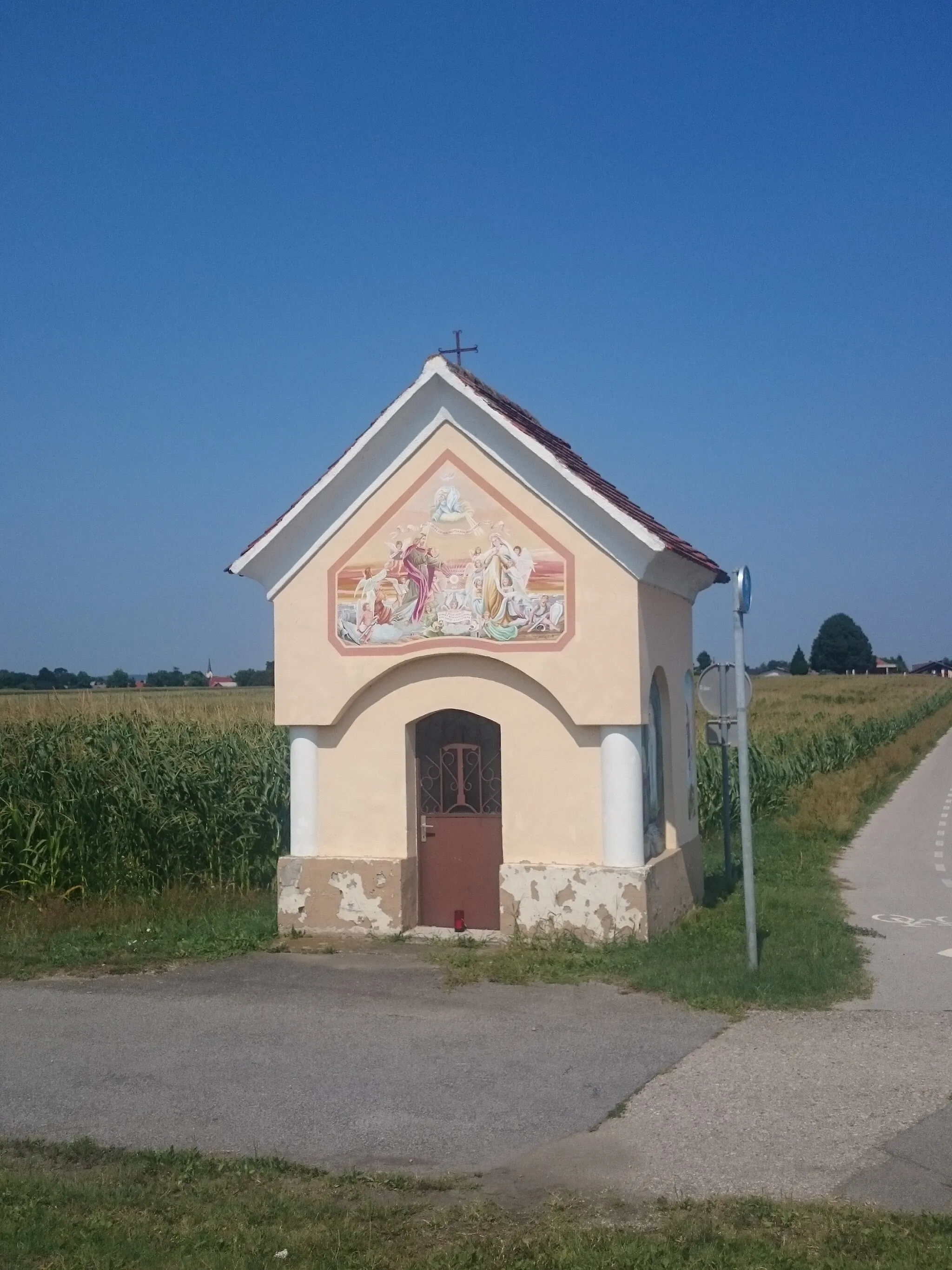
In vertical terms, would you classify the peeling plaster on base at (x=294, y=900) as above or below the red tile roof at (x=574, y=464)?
below

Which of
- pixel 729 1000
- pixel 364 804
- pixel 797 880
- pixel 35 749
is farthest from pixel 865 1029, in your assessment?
pixel 35 749

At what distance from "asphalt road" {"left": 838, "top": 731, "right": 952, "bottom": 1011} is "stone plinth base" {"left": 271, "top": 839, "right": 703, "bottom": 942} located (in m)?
2.10

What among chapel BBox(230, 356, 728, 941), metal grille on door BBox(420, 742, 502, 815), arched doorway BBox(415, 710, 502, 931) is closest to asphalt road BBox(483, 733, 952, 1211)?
chapel BBox(230, 356, 728, 941)

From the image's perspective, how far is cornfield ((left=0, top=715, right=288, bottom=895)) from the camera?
15633 millimetres

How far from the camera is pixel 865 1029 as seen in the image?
9.32 m

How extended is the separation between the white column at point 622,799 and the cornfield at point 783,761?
6339 mm

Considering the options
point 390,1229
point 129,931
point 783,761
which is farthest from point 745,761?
point 783,761

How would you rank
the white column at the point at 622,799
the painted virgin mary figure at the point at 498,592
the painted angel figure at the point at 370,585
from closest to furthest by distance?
the white column at the point at 622,799, the painted virgin mary figure at the point at 498,592, the painted angel figure at the point at 370,585

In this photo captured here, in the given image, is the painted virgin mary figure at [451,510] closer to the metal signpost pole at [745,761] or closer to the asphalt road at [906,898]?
the metal signpost pole at [745,761]

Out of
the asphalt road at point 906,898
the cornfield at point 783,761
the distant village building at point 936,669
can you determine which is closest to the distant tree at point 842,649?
the distant village building at point 936,669

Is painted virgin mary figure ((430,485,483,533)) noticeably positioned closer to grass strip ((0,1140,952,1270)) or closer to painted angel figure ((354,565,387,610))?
painted angel figure ((354,565,387,610))

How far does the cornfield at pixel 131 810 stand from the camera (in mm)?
15633

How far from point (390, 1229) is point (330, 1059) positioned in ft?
10.1

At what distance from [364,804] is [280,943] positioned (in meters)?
1.62
